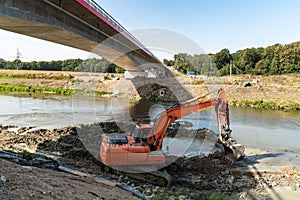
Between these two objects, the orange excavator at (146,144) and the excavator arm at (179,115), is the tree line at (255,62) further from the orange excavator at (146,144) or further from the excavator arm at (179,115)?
the orange excavator at (146,144)

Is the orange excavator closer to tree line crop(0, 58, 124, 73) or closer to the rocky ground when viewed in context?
the rocky ground

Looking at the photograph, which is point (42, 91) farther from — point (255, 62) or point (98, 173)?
point (255, 62)

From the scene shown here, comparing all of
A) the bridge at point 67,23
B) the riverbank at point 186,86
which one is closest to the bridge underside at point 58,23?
the bridge at point 67,23

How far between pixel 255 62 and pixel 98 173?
73215 mm

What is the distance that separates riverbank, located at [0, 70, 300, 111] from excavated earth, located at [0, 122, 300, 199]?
90.4 feet

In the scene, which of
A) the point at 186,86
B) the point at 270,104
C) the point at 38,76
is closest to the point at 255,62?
the point at 186,86

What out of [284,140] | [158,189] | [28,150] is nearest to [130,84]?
[284,140]

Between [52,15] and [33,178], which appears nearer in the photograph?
[33,178]

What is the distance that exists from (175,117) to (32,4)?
853 centimetres

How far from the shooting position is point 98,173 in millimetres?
9297

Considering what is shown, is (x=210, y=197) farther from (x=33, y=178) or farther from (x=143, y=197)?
(x=33, y=178)

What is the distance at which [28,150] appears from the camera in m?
11.7

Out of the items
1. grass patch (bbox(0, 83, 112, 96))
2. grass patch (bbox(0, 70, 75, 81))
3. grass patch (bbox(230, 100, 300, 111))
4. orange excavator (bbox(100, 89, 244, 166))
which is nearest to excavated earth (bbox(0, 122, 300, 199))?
→ orange excavator (bbox(100, 89, 244, 166))

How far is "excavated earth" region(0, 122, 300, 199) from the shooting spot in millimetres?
6043
